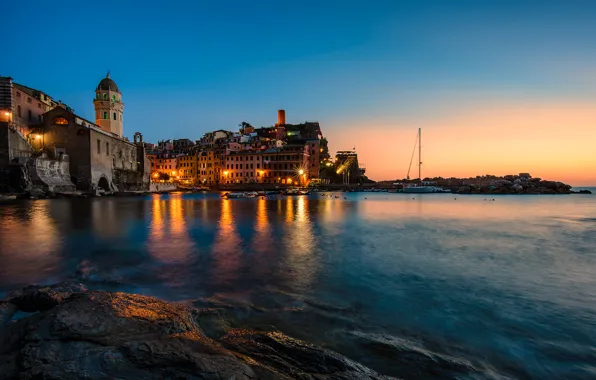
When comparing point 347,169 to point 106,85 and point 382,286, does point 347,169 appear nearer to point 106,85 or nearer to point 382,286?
point 106,85

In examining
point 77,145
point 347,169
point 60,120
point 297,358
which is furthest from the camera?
point 347,169

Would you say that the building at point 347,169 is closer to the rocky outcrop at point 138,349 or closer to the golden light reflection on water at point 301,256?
the golden light reflection on water at point 301,256

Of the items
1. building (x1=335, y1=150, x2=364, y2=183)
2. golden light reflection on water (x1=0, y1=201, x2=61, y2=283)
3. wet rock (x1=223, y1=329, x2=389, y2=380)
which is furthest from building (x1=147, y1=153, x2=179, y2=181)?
wet rock (x1=223, y1=329, x2=389, y2=380)

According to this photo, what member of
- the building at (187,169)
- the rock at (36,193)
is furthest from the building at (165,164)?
the rock at (36,193)

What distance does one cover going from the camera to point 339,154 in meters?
107

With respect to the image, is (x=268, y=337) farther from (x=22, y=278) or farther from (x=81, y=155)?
(x=81, y=155)

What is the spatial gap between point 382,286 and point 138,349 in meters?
5.59

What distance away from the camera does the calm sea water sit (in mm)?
4023

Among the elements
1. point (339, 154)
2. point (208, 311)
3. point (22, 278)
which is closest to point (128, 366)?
point (208, 311)

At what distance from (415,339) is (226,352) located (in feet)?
9.21

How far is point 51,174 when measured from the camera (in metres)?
42.9

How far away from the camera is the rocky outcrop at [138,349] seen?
Result: 254cm

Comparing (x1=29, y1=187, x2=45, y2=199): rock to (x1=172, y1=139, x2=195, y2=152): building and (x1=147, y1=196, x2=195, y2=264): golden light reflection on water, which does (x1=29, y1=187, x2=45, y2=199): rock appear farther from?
(x1=172, y1=139, x2=195, y2=152): building

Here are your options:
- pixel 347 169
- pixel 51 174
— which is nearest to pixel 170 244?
pixel 51 174
